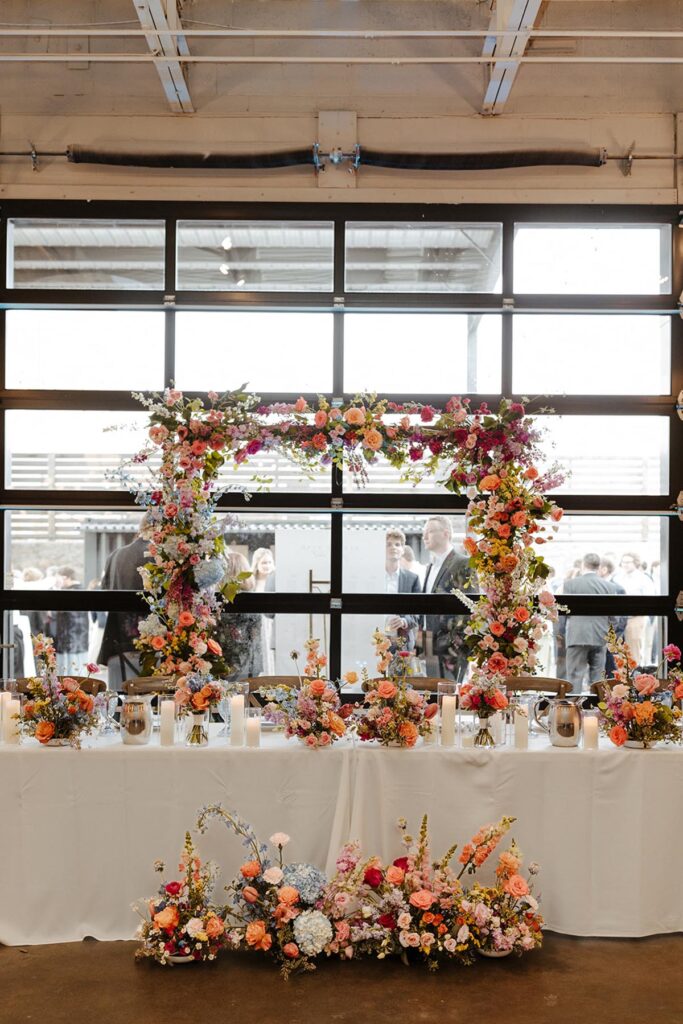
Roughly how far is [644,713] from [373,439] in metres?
2.20

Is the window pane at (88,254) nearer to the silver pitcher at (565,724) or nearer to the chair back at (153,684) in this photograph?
the chair back at (153,684)

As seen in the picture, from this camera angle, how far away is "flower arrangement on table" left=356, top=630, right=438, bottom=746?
148 inches

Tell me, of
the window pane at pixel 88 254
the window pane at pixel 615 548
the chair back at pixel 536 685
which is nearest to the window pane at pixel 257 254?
the window pane at pixel 88 254

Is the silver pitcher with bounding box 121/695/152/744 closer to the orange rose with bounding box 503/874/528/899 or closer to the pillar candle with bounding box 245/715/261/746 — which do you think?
the pillar candle with bounding box 245/715/261/746

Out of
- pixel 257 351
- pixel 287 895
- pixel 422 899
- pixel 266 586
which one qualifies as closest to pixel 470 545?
pixel 266 586

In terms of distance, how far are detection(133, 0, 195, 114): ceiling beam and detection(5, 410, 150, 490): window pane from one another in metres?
1.95

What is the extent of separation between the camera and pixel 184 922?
11.2 ft

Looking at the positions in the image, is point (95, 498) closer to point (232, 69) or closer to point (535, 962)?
point (232, 69)

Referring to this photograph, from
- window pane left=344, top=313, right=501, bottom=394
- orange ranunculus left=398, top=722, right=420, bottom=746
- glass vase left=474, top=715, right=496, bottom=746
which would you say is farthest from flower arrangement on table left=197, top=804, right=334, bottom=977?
window pane left=344, top=313, right=501, bottom=394

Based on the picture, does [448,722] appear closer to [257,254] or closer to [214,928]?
[214,928]

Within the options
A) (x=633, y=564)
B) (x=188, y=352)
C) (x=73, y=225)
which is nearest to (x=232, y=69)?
(x=73, y=225)

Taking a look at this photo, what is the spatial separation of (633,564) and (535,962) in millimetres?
3266

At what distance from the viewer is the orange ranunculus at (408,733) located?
373 cm

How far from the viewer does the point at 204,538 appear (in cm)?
538
